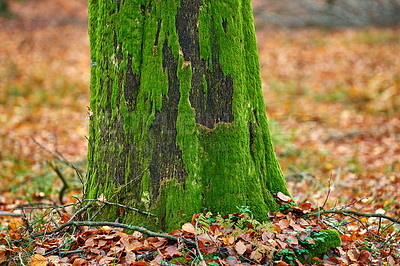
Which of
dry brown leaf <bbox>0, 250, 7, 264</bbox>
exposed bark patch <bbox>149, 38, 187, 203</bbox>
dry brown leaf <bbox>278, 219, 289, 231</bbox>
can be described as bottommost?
dry brown leaf <bbox>0, 250, 7, 264</bbox>

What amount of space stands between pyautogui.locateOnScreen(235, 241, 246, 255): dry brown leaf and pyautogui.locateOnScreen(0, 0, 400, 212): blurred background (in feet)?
3.95

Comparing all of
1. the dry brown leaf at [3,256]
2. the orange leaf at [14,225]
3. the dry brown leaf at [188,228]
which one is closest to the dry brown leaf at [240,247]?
the dry brown leaf at [188,228]

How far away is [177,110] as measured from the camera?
9.42 ft

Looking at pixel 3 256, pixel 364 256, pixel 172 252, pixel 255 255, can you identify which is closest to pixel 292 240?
pixel 255 255

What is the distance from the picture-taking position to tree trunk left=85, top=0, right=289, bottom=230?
2859 mm

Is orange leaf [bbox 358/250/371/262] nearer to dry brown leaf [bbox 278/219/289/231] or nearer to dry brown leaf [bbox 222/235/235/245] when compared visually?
dry brown leaf [bbox 278/219/289/231]

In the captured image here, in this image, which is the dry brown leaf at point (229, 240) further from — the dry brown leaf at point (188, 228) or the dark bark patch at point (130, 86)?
the dark bark patch at point (130, 86)

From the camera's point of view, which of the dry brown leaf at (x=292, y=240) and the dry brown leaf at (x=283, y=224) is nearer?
the dry brown leaf at (x=292, y=240)

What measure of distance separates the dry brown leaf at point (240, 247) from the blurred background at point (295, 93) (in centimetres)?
120

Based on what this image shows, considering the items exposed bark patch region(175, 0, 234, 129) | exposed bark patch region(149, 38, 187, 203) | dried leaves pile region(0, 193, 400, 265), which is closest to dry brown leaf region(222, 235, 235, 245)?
dried leaves pile region(0, 193, 400, 265)

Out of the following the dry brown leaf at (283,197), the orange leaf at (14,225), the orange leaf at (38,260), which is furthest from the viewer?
the orange leaf at (14,225)

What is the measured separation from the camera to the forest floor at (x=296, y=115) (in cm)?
479

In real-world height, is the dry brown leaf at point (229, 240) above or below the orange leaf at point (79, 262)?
above

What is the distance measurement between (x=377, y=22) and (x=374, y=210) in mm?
14838
